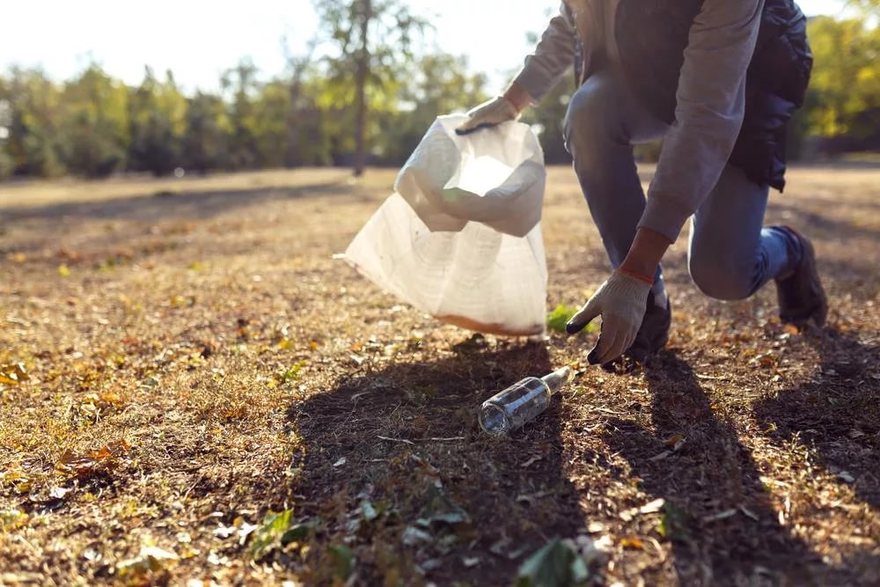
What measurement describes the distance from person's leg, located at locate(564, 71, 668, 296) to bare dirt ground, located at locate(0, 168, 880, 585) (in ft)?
1.63

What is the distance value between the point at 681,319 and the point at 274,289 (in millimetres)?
2175

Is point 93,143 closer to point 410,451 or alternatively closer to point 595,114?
point 595,114

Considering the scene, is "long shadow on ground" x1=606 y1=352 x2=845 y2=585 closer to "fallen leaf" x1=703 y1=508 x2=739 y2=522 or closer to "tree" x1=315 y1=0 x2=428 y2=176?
"fallen leaf" x1=703 y1=508 x2=739 y2=522

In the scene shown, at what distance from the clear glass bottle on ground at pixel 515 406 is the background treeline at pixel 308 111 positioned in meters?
11.1

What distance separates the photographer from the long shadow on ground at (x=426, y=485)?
1376mm

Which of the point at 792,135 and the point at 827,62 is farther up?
the point at 827,62

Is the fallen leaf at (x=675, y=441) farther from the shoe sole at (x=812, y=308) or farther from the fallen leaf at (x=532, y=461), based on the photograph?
the shoe sole at (x=812, y=308)

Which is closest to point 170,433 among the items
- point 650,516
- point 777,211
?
point 650,516

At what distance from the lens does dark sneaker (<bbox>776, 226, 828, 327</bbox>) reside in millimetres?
2754

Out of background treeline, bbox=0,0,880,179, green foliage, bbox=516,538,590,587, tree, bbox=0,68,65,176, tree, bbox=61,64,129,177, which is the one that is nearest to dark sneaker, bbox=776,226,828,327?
green foliage, bbox=516,538,590,587

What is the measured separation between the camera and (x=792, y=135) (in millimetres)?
26453

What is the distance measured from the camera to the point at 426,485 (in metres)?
1.59

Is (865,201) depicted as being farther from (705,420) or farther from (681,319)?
(705,420)

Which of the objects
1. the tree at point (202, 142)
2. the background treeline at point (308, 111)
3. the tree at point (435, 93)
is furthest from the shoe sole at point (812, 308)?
the tree at point (435, 93)
